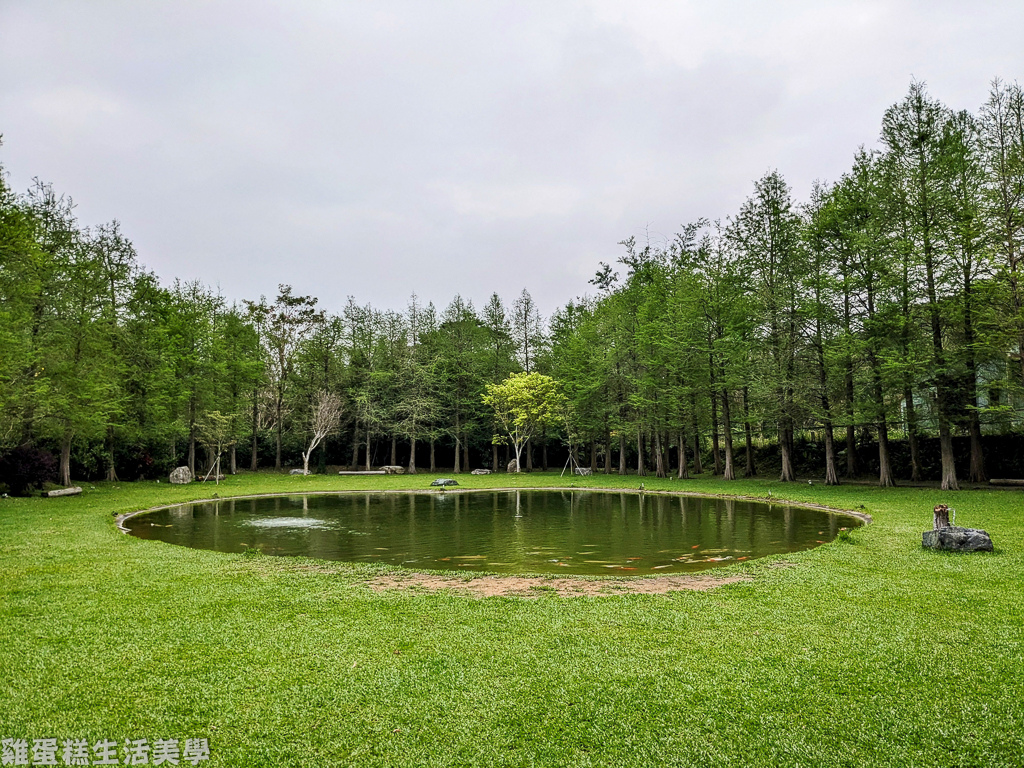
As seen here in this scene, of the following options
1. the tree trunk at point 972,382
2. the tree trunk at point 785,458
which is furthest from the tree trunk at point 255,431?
the tree trunk at point 972,382

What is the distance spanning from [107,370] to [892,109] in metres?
34.3

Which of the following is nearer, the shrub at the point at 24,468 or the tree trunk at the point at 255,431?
the shrub at the point at 24,468

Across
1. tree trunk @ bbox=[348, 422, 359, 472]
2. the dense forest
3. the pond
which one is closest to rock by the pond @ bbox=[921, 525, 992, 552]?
the pond

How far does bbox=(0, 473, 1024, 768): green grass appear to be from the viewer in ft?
11.0

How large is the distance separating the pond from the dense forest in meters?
7.80

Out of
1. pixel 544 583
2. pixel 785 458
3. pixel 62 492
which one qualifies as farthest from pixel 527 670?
pixel 785 458

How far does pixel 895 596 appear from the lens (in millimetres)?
6582

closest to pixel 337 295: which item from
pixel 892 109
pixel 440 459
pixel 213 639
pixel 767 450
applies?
pixel 440 459

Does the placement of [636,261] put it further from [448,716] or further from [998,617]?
[448,716]

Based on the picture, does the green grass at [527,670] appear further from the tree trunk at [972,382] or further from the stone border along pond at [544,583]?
the tree trunk at [972,382]

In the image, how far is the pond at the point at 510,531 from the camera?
34.0ft

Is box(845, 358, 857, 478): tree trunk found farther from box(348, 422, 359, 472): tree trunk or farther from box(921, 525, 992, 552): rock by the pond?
box(348, 422, 359, 472): tree trunk

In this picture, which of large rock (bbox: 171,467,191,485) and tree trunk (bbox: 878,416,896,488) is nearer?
tree trunk (bbox: 878,416,896,488)

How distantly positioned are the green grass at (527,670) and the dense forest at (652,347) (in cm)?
1443
